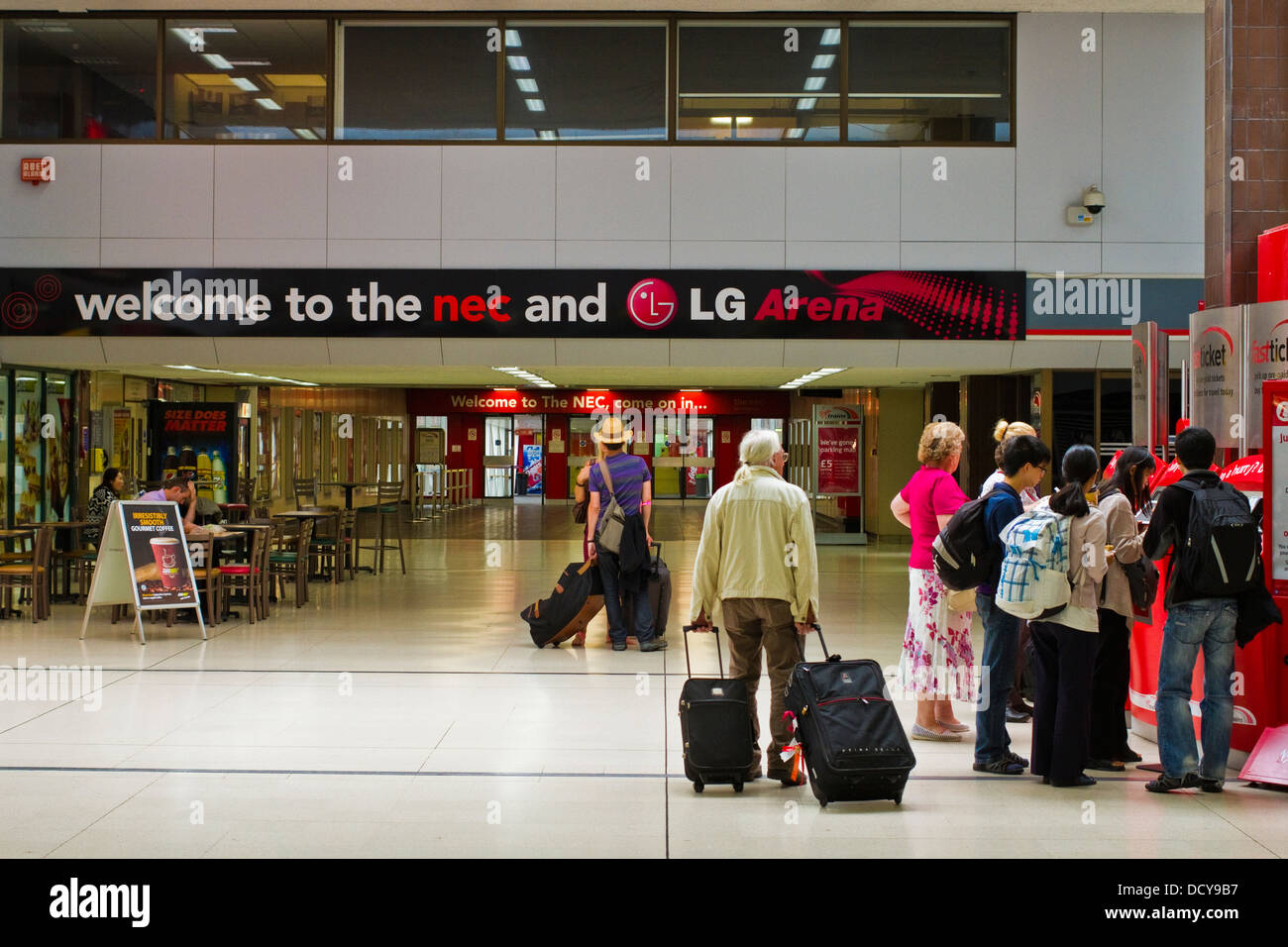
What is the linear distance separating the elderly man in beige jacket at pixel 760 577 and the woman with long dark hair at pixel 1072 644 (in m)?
1.06

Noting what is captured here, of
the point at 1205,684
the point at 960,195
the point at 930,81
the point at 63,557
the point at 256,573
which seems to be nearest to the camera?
the point at 1205,684

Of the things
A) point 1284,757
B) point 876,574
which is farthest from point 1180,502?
point 876,574

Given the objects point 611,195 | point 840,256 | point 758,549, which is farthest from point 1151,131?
point 758,549

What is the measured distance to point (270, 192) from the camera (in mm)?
11477

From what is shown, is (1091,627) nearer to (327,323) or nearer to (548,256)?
(548,256)

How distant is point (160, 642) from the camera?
9.62 meters

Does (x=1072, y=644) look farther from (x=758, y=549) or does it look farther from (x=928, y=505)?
(x=758, y=549)

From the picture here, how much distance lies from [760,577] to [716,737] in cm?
71

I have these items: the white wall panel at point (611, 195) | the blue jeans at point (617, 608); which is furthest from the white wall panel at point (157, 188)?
the blue jeans at point (617, 608)

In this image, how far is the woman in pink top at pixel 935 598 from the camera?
6.30m

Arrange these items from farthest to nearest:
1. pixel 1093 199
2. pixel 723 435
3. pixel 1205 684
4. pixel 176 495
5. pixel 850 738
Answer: pixel 723 435, pixel 1093 199, pixel 176 495, pixel 1205 684, pixel 850 738

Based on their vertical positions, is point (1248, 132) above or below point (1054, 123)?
below

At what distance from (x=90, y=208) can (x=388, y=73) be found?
3024 mm

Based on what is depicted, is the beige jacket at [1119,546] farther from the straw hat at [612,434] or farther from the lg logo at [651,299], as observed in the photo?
the lg logo at [651,299]
